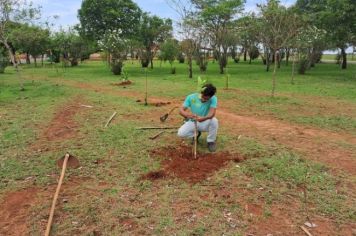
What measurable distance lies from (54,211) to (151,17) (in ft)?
98.9

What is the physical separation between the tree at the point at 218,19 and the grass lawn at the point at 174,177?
15127 millimetres

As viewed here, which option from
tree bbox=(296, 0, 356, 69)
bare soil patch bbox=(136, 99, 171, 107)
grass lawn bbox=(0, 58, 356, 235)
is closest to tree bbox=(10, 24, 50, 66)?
bare soil patch bbox=(136, 99, 171, 107)

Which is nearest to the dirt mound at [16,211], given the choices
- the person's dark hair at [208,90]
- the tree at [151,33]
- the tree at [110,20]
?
the person's dark hair at [208,90]

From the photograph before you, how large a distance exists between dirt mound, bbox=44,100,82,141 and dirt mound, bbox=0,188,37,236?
8.81 feet

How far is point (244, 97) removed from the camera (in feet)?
42.9

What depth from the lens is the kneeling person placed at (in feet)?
20.5

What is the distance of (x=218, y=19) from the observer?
24.2 metres

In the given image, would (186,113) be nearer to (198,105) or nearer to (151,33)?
(198,105)

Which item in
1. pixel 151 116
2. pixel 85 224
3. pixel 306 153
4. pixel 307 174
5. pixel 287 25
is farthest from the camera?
pixel 287 25

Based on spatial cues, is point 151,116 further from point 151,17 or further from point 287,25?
point 151,17

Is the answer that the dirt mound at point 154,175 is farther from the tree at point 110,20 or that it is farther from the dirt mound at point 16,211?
the tree at point 110,20

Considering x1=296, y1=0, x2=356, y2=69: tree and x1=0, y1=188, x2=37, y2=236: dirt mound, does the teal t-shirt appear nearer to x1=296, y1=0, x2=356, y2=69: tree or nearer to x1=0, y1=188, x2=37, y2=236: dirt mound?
x1=0, y1=188, x2=37, y2=236: dirt mound

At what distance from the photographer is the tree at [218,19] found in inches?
919

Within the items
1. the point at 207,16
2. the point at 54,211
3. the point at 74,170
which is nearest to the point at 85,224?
the point at 54,211
